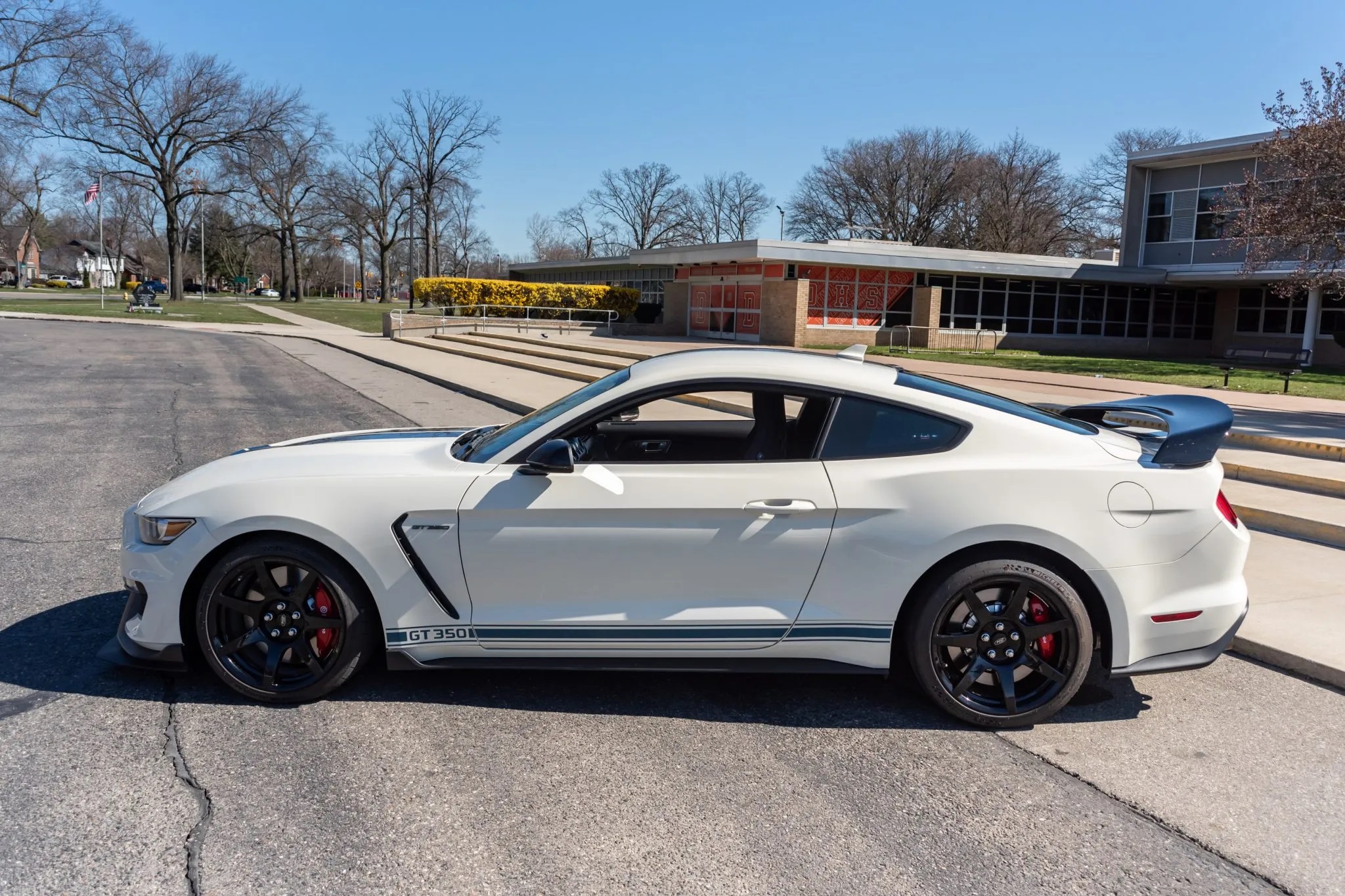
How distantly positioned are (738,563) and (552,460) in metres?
0.83

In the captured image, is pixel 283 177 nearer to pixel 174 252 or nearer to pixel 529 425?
pixel 174 252

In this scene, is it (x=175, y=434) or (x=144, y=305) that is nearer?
(x=175, y=434)

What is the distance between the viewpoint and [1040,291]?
3747 cm

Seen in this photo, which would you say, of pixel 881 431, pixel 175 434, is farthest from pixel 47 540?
pixel 881 431

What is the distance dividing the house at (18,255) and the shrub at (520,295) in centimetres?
7116

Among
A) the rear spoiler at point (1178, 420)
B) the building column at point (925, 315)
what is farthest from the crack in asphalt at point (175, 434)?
the building column at point (925, 315)

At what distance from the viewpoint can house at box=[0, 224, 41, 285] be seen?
94.5 metres

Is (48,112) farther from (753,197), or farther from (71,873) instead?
(753,197)

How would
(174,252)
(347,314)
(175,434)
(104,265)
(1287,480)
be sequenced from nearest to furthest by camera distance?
(1287,480) → (175,434) → (174,252) → (347,314) → (104,265)

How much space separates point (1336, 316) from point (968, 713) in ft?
127

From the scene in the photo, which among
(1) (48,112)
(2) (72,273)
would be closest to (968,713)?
(1) (48,112)

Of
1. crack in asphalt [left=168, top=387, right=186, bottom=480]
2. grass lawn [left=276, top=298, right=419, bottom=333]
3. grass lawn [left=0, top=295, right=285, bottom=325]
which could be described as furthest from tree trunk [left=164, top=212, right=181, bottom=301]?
crack in asphalt [left=168, top=387, right=186, bottom=480]

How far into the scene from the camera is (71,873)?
280cm

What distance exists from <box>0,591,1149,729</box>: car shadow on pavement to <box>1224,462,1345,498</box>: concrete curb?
4.98 metres
